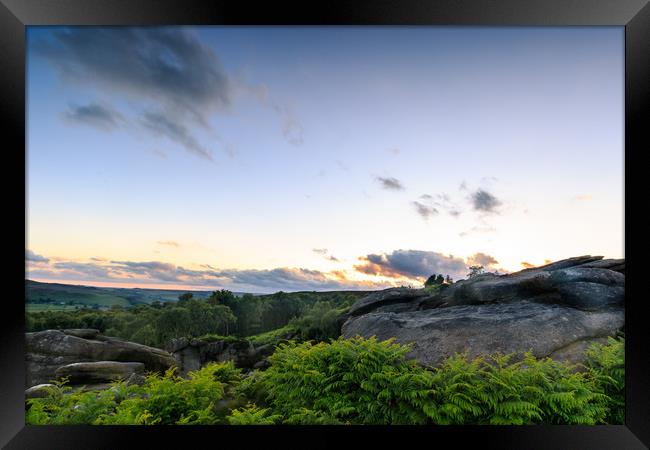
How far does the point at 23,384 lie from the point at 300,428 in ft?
6.90

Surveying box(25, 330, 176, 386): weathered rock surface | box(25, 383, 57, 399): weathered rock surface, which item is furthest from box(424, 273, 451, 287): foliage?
box(25, 383, 57, 399): weathered rock surface

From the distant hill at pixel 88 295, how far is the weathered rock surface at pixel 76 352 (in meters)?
0.30

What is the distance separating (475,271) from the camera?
423 cm

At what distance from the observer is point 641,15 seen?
2.65 m

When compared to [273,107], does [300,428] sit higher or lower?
lower

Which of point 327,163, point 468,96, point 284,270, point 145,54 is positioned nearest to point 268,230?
point 284,270

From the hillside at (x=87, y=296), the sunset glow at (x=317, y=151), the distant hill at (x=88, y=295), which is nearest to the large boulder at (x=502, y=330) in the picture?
the sunset glow at (x=317, y=151)

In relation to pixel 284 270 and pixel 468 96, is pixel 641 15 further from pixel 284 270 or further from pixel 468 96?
pixel 284 270

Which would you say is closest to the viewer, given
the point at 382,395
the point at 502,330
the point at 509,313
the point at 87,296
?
the point at 382,395

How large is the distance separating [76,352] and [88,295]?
617mm

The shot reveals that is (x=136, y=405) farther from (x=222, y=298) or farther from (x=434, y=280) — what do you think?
(x=434, y=280)

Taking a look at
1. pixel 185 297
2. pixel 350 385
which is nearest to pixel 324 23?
pixel 350 385

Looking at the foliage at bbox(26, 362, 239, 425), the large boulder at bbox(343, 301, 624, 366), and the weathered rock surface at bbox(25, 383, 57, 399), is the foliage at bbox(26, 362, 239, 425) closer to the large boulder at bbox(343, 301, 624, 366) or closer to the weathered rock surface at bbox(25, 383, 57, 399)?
the weathered rock surface at bbox(25, 383, 57, 399)

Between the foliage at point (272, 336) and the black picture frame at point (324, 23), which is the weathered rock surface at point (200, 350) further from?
the black picture frame at point (324, 23)
